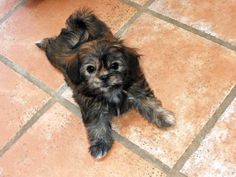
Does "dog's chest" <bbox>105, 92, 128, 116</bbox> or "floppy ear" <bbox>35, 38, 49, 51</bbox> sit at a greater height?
"floppy ear" <bbox>35, 38, 49, 51</bbox>

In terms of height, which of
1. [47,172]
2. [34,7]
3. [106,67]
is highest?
[106,67]

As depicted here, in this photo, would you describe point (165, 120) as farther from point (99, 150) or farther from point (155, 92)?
point (99, 150)

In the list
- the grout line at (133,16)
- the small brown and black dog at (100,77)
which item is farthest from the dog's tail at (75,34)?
the grout line at (133,16)

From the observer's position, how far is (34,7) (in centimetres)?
254

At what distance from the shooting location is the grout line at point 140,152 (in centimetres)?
176

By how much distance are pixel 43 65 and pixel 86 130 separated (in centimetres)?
49

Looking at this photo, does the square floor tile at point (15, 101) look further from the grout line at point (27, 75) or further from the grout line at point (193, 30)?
the grout line at point (193, 30)

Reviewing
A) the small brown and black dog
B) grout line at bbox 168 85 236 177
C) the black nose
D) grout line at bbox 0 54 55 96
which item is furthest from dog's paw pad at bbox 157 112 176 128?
grout line at bbox 0 54 55 96

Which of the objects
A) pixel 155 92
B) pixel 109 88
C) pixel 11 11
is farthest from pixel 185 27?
pixel 11 11

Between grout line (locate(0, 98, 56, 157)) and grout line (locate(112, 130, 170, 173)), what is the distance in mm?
364

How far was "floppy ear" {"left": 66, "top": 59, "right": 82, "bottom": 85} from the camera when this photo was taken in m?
1.69

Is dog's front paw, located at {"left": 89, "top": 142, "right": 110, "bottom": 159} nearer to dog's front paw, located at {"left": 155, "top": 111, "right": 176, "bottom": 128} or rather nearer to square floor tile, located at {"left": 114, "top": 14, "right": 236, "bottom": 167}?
square floor tile, located at {"left": 114, "top": 14, "right": 236, "bottom": 167}

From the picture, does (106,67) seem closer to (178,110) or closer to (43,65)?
(178,110)

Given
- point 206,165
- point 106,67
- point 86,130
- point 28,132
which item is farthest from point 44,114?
point 206,165
